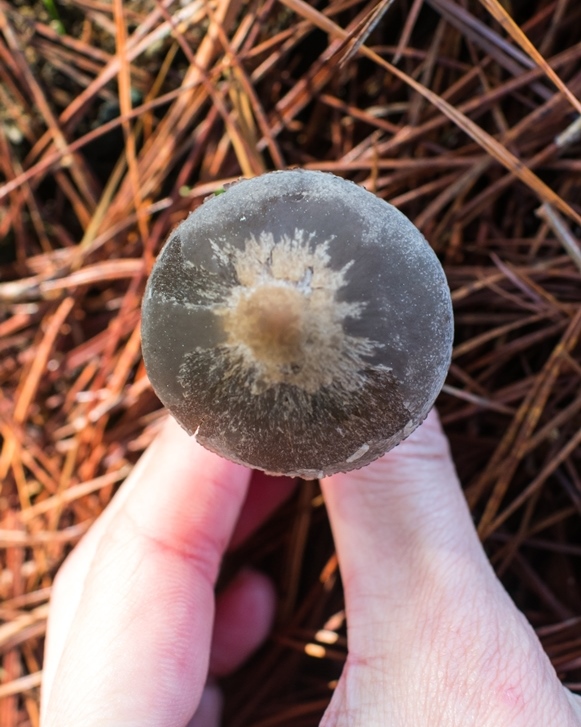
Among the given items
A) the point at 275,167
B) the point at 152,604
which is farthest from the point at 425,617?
the point at 275,167

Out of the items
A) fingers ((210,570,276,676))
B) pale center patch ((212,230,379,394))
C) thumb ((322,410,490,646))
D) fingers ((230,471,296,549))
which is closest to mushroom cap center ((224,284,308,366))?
pale center patch ((212,230,379,394))

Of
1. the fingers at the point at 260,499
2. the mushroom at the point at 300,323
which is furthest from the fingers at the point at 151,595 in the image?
the mushroom at the point at 300,323

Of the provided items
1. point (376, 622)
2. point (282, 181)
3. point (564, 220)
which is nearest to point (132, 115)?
point (282, 181)

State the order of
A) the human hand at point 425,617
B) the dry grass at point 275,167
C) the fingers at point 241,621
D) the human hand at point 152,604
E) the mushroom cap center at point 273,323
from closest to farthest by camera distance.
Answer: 1. the mushroom cap center at point 273,323
2. the human hand at point 425,617
3. the human hand at point 152,604
4. the dry grass at point 275,167
5. the fingers at point 241,621

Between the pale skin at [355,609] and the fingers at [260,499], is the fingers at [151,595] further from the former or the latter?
the fingers at [260,499]

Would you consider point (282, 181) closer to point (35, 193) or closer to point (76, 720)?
point (76, 720)

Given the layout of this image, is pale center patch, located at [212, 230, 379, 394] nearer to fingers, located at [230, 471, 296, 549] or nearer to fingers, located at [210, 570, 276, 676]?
fingers, located at [230, 471, 296, 549]

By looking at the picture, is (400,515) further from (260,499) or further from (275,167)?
(275,167)
